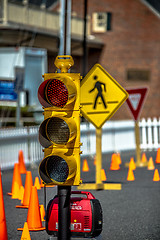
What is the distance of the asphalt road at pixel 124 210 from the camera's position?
7284mm

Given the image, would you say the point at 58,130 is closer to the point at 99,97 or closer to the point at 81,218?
→ the point at 81,218

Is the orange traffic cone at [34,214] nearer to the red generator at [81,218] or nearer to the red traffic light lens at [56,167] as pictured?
the red generator at [81,218]

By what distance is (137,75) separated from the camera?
3906cm

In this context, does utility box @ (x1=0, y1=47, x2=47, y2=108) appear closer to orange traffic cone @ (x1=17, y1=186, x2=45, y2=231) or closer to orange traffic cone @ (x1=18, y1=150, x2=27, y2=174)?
orange traffic cone @ (x1=18, y1=150, x2=27, y2=174)

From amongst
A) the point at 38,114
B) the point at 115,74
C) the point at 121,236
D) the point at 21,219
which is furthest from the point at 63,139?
the point at 115,74

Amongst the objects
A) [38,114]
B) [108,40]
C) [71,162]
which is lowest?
[71,162]

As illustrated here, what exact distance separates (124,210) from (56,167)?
400cm

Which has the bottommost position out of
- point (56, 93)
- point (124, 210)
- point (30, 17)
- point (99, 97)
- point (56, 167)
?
point (124, 210)

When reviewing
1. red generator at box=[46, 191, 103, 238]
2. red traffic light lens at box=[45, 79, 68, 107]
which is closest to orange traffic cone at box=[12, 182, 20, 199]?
red generator at box=[46, 191, 103, 238]

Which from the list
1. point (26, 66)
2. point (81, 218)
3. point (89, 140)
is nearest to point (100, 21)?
point (26, 66)

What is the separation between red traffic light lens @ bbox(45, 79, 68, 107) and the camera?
5137 millimetres

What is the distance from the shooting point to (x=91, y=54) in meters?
39.4

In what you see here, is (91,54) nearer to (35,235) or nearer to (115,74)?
(115,74)

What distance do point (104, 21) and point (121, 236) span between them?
107ft
